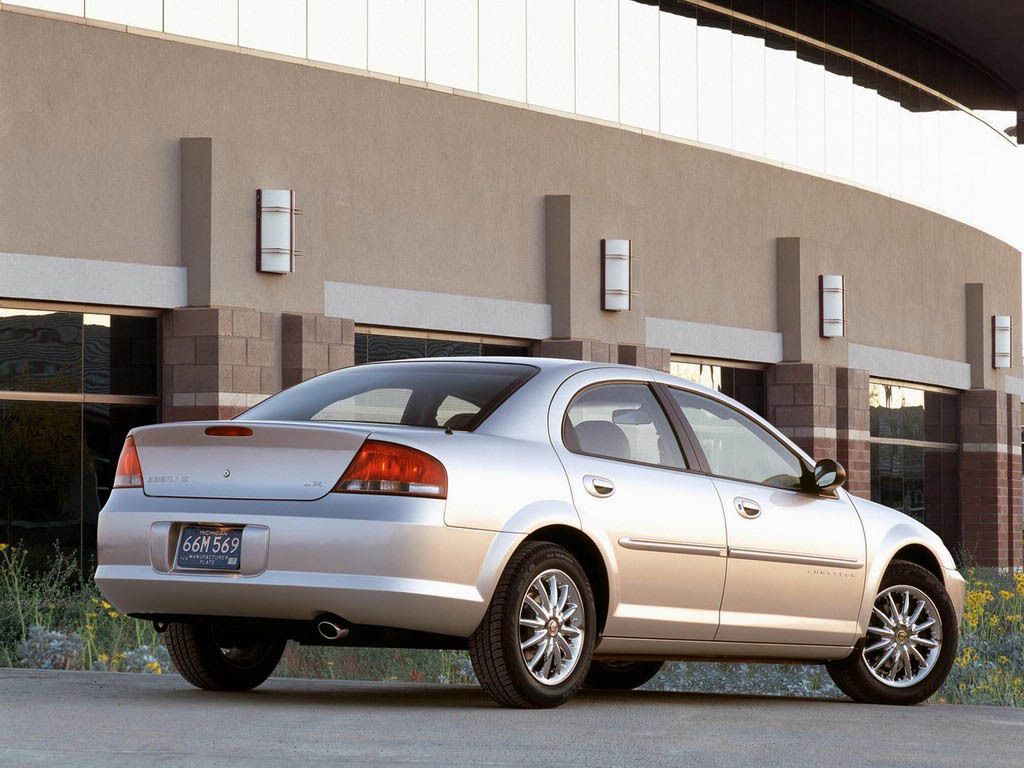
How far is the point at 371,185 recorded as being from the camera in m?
20.8

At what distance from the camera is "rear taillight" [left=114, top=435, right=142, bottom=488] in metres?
7.91

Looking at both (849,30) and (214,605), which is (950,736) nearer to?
(214,605)

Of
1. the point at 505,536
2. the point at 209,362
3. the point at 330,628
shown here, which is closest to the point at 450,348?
the point at 209,362

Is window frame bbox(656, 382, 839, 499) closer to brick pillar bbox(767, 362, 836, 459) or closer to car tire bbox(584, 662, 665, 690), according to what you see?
car tire bbox(584, 662, 665, 690)

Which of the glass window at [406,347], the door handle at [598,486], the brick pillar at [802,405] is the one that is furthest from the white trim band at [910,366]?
the door handle at [598,486]

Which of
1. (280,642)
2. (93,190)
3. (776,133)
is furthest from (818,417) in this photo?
(280,642)

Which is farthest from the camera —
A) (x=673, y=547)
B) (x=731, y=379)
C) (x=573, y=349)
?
(x=731, y=379)

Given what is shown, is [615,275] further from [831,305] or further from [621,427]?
[621,427]

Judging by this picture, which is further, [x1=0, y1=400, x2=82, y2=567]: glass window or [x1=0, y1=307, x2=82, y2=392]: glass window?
[x1=0, y1=400, x2=82, y2=567]: glass window

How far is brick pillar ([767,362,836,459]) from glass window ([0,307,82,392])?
11.2 meters

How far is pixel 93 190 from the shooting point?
18469 mm

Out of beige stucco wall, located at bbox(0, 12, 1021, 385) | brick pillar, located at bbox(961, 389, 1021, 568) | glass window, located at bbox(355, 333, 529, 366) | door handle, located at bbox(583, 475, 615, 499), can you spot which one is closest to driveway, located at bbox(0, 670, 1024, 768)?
door handle, located at bbox(583, 475, 615, 499)

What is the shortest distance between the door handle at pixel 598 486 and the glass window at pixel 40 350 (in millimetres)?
11200

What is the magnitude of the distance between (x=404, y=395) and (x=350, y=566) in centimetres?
130
